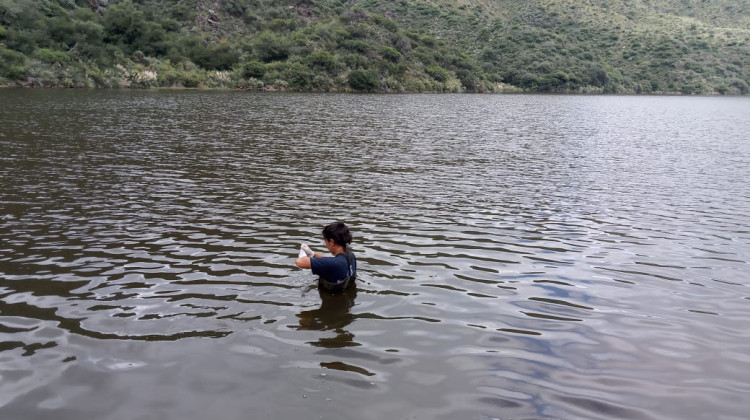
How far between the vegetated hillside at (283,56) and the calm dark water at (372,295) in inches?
3442

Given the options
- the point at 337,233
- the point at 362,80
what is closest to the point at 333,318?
the point at 337,233

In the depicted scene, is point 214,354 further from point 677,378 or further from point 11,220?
point 11,220

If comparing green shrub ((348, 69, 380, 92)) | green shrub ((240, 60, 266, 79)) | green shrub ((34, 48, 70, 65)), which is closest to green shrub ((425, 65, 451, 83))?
green shrub ((348, 69, 380, 92))

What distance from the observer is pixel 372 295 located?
34.7ft

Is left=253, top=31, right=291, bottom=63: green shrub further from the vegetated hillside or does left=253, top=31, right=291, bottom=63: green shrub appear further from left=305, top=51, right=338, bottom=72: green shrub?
left=305, top=51, right=338, bottom=72: green shrub

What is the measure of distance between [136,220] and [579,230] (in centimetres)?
1395

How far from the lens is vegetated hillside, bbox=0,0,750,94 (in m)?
102

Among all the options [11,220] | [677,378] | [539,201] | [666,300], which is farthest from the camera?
[539,201]

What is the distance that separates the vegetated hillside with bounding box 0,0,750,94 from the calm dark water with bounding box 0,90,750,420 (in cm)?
8743

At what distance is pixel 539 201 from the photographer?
65.7 ft

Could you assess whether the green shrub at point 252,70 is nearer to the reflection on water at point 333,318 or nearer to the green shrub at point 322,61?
the green shrub at point 322,61

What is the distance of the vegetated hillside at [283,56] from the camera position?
102 meters

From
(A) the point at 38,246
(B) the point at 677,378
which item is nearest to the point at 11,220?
(A) the point at 38,246

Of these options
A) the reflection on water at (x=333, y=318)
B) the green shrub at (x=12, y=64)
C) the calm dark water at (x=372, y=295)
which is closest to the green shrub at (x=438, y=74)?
the green shrub at (x=12, y=64)
